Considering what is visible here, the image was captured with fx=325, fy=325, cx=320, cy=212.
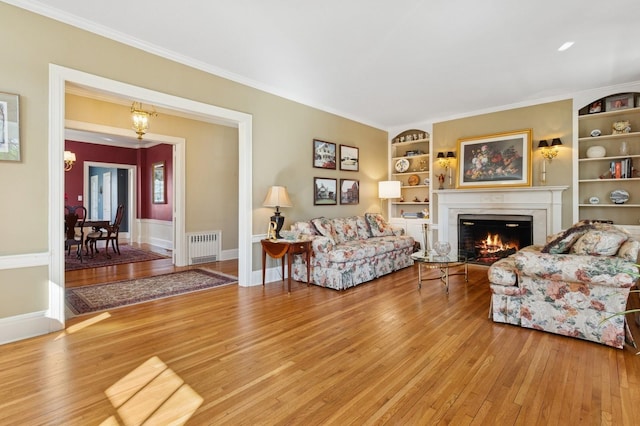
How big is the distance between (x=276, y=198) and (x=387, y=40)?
7.66ft

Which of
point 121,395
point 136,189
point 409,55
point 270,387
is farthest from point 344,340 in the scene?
point 136,189

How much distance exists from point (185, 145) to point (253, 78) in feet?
7.94

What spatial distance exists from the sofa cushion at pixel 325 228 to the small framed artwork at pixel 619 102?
4524 mm

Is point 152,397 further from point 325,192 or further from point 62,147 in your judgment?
point 325,192

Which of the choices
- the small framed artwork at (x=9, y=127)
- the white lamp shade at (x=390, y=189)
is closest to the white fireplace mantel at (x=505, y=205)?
the white lamp shade at (x=390, y=189)

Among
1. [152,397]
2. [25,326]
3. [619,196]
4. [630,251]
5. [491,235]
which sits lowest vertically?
[152,397]

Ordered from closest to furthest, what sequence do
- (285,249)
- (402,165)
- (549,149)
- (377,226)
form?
1. (285,249)
2. (549,149)
3. (377,226)
4. (402,165)

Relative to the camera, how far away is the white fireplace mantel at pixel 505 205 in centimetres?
513

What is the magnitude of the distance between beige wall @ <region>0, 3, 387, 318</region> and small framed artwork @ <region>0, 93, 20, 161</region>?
5 cm

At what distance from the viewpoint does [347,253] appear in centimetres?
439

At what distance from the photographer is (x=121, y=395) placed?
6.43 ft

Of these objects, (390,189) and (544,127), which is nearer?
(544,127)

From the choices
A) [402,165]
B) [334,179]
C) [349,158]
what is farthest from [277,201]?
[402,165]

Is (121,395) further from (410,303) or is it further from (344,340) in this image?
(410,303)
